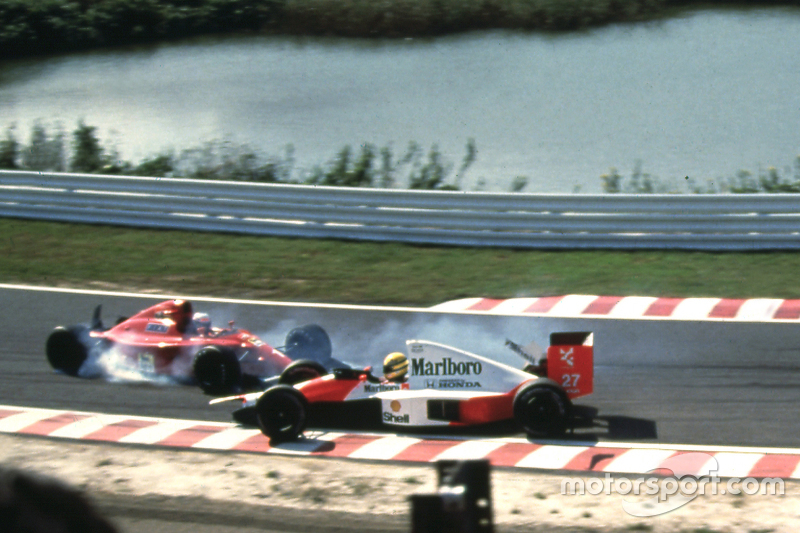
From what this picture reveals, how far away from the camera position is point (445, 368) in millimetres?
8922

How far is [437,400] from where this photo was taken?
8.97 metres

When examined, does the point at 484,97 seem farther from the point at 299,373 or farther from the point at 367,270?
the point at 299,373

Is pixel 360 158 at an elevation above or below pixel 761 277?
above

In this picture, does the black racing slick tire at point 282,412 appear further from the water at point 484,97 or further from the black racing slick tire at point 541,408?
the water at point 484,97

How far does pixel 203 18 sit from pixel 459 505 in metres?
31.5

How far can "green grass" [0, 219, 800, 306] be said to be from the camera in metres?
12.7

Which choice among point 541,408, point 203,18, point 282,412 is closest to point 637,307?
point 541,408

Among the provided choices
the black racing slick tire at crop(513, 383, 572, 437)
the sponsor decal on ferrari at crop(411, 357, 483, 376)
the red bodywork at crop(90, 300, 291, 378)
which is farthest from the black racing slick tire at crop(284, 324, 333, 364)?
the black racing slick tire at crop(513, 383, 572, 437)

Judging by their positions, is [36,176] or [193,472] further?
[36,176]

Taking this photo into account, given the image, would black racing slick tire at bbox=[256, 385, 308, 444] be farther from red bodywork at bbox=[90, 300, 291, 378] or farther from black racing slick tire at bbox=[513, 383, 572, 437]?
black racing slick tire at bbox=[513, 383, 572, 437]

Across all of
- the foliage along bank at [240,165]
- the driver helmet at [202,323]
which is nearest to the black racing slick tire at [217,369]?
the driver helmet at [202,323]

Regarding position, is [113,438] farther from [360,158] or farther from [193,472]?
[360,158]

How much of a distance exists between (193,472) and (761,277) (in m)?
8.15

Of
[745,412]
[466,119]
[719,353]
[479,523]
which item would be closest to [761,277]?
[719,353]
